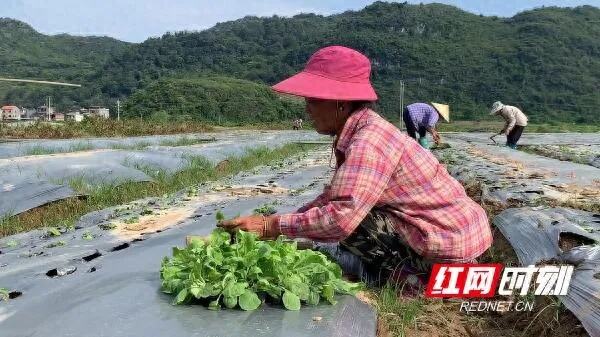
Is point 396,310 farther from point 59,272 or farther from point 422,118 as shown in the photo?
point 422,118

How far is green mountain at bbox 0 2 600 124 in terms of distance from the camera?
5028cm

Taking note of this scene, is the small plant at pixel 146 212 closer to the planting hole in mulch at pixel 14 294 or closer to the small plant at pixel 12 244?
the small plant at pixel 12 244

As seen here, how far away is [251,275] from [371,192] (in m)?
0.56

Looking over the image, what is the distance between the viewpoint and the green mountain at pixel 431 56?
50281 millimetres

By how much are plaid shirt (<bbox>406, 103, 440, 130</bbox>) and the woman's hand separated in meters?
8.43

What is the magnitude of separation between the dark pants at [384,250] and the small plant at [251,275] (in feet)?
1.38

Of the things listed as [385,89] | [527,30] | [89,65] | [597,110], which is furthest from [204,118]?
[89,65]

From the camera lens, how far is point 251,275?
88.9 inches

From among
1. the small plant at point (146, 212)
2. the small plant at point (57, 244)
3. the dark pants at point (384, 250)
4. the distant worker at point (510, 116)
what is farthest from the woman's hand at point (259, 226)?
the distant worker at point (510, 116)

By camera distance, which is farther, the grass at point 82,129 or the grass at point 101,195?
the grass at point 82,129

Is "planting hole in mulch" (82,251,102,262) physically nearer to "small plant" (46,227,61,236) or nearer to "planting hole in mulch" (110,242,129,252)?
"planting hole in mulch" (110,242,129,252)

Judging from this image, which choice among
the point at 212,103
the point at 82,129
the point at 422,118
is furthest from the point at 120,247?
the point at 212,103

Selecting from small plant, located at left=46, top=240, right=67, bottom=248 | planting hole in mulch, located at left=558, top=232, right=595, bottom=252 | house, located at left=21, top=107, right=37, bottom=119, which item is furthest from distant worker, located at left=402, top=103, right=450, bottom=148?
house, located at left=21, top=107, right=37, bottom=119

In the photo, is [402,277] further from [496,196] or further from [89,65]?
[89,65]
